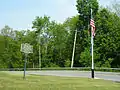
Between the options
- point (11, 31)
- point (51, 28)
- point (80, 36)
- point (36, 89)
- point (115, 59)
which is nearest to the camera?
point (36, 89)

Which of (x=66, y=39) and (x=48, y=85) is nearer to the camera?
(x=48, y=85)

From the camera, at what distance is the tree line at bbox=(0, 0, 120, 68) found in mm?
67213

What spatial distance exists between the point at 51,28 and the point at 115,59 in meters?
21.8

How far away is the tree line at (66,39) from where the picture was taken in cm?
6721

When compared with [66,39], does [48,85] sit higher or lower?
lower

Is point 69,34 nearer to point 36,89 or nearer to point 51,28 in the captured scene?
point 51,28

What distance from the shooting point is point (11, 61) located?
85.3 meters

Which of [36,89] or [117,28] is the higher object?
[117,28]

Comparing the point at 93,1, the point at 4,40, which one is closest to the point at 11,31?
the point at 4,40

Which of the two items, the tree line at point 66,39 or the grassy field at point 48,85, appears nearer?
the grassy field at point 48,85

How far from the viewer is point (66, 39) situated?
81.4 meters

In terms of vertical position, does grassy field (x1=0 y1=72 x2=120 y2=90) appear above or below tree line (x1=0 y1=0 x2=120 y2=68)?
below

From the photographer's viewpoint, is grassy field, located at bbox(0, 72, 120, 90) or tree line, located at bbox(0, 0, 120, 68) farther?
tree line, located at bbox(0, 0, 120, 68)

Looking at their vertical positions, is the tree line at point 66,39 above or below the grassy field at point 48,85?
above
